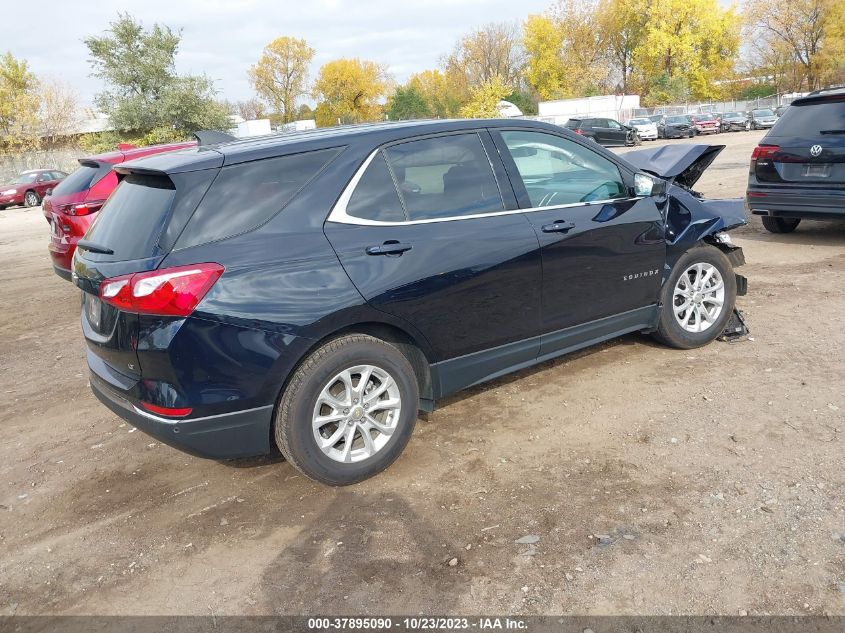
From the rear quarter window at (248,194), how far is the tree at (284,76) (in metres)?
91.8

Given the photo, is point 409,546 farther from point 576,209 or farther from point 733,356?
point 733,356

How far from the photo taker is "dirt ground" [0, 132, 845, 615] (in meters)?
2.75

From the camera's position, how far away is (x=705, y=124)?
44.5m

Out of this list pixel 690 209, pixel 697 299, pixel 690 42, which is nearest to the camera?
pixel 690 209

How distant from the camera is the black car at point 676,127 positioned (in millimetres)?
43188

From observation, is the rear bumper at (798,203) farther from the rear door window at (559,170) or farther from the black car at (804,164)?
the rear door window at (559,170)

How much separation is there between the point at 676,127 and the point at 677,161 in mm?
41677

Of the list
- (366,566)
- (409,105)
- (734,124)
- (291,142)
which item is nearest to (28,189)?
(291,142)

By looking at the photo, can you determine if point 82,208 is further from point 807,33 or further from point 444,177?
point 807,33

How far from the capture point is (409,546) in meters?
3.06

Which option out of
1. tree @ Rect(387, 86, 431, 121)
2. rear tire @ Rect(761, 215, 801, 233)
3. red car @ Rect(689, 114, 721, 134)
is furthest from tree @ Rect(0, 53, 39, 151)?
rear tire @ Rect(761, 215, 801, 233)

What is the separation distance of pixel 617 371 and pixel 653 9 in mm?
75834

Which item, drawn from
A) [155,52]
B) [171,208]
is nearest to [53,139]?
[155,52]

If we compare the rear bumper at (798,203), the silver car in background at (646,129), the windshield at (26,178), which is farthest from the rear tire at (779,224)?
the silver car in background at (646,129)
